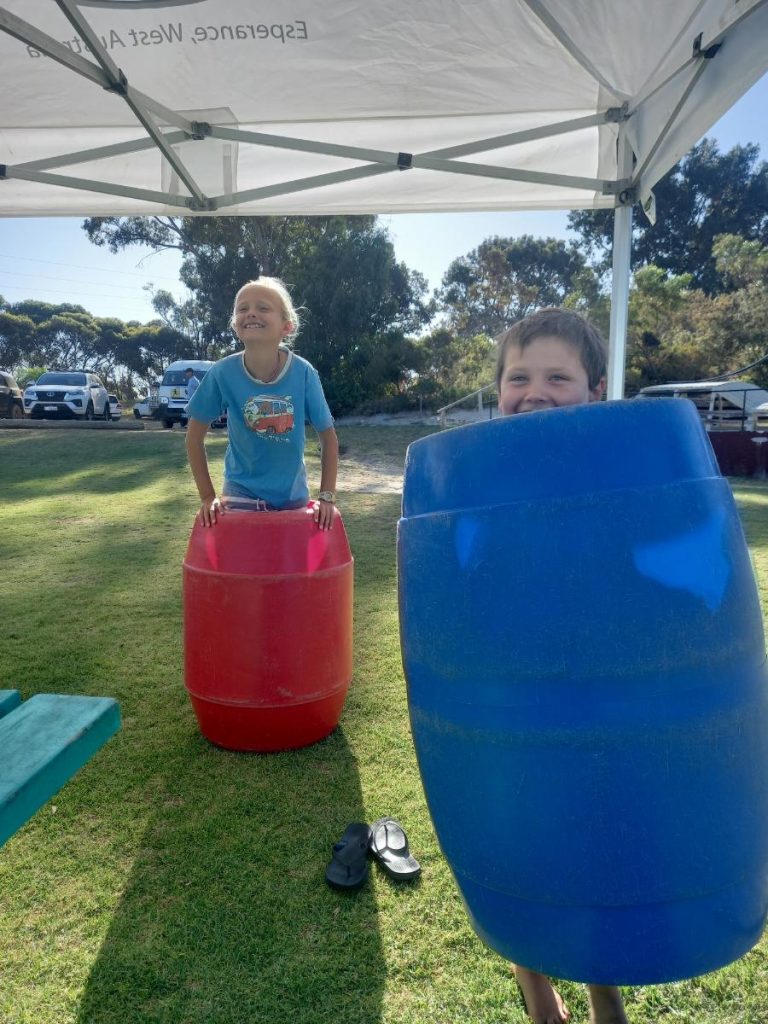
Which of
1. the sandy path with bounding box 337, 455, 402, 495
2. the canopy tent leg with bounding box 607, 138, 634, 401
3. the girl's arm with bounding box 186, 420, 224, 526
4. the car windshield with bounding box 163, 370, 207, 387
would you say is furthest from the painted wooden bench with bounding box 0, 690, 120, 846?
the car windshield with bounding box 163, 370, 207, 387

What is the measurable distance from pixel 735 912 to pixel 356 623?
3.15 m

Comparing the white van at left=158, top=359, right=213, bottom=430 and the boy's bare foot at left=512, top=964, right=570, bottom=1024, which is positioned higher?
the white van at left=158, top=359, right=213, bottom=430

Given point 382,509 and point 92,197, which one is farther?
point 382,509

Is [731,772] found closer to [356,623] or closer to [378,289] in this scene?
[356,623]

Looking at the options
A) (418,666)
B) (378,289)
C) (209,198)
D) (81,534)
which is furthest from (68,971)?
(378,289)

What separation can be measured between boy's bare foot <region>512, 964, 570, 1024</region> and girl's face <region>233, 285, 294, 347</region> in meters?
2.12

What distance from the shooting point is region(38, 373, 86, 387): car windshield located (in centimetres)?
2052

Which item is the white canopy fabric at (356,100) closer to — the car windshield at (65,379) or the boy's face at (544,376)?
the boy's face at (544,376)

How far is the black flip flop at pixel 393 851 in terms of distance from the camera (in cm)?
187

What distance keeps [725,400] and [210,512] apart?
1495 centimetres

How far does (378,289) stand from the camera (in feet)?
79.8

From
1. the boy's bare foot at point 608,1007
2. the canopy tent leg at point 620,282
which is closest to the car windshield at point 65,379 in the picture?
the canopy tent leg at point 620,282

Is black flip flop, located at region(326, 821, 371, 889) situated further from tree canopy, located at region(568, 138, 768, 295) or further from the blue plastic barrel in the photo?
tree canopy, located at region(568, 138, 768, 295)

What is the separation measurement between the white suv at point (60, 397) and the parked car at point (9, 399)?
25 cm
